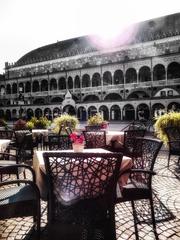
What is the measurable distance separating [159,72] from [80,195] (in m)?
38.3

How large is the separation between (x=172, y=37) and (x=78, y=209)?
41.6m

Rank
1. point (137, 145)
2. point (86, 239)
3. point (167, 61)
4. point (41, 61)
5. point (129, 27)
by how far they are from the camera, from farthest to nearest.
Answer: point (41, 61)
point (129, 27)
point (167, 61)
point (137, 145)
point (86, 239)

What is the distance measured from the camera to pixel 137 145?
495cm

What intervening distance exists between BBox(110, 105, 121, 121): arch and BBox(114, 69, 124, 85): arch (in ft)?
18.6

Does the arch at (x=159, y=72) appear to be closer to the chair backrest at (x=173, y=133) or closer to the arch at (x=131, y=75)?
the arch at (x=131, y=75)

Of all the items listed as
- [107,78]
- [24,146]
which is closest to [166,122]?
[24,146]

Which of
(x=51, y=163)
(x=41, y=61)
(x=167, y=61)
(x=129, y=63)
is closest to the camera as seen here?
(x=51, y=163)

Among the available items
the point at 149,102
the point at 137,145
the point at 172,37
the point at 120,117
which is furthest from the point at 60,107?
the point at 137,145

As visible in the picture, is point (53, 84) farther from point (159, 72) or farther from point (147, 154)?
point (147, 154)

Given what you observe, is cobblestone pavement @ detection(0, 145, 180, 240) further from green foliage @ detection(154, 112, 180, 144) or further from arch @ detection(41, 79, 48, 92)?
arch @ detection(41, 79, 48, 92)

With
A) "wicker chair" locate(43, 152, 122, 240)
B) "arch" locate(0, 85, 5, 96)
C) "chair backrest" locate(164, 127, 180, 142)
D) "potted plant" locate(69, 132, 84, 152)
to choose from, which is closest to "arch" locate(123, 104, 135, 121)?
"arch" locate(0, 85, 5, 96)

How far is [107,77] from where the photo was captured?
4434 centimetres

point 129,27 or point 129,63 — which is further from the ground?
point 129,27

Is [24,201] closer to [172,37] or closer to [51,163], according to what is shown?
[51,163]
